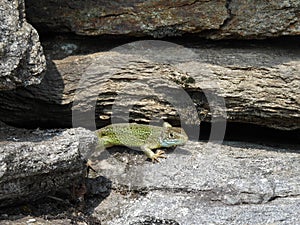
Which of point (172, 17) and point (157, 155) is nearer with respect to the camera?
point (172, 17)

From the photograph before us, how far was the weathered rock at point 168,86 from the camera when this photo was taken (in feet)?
22.9

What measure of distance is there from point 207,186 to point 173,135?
3.24 feet

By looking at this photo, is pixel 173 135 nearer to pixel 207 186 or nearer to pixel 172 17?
pixel 207 186

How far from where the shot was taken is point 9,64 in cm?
584

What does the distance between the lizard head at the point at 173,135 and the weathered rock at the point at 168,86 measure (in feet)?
0.42

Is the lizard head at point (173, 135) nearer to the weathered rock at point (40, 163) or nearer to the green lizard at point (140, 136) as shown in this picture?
the green lizard at point (140, 136)

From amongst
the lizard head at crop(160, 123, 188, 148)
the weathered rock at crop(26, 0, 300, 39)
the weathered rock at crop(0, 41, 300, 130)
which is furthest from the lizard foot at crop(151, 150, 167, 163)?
the weathered rock at crop(26, 0, 300, 39)

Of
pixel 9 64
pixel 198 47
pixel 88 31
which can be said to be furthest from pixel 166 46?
pixel 9 64

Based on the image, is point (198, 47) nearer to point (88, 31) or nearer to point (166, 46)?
point (166, 46)

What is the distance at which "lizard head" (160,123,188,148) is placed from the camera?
742 cm

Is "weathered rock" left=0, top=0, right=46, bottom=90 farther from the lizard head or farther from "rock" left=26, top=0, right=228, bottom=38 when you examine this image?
the lizard head

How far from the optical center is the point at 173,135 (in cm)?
746

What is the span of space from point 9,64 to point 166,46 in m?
2.19

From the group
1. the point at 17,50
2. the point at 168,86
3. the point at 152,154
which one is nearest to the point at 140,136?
the point at 152,154
